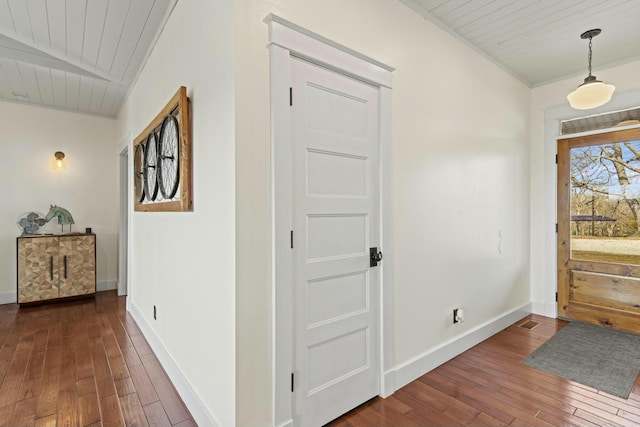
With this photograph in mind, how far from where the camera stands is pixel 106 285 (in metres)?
5.01

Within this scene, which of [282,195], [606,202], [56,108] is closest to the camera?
[282,195]

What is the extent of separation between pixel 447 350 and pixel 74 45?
4120 mm

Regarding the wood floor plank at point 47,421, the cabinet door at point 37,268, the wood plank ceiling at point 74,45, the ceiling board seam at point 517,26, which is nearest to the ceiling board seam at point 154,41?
the wood plank ceiling at point 74,45

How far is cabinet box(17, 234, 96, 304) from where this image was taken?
408cm

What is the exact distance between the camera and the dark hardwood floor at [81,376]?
1944 mm

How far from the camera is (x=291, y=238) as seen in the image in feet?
5.55

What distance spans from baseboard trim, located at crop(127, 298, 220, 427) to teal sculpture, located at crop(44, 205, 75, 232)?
234 centimetres

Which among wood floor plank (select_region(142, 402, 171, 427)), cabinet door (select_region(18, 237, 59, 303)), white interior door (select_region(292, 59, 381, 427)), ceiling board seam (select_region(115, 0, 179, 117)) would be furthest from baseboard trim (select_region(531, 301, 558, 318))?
cabinet door (select_region(18, 237, 59, 303))

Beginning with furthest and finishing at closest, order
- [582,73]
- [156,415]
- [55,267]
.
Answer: [55,267] → [582,73] → [156,415]

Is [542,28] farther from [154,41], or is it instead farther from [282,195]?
[154,41]

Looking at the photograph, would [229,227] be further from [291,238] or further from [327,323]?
[327,323]

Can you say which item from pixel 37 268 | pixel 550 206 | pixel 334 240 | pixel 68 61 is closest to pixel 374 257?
pixel 334 240

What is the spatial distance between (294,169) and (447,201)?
5.05 feet

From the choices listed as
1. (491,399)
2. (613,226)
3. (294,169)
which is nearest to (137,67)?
(294,169)
